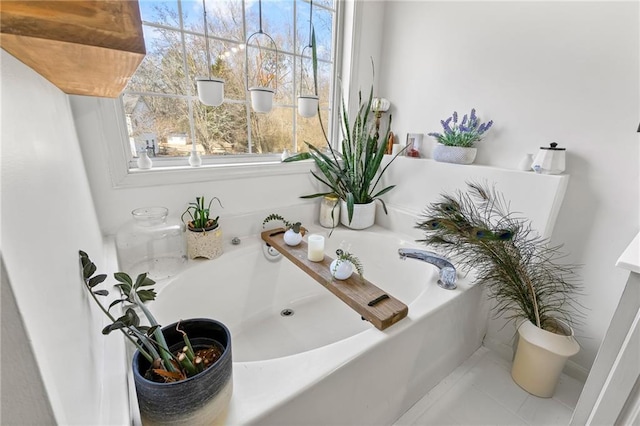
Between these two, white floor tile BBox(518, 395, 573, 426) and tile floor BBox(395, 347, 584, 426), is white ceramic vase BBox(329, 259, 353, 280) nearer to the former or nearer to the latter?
tile floor BBox(395, 347, 584, 426)

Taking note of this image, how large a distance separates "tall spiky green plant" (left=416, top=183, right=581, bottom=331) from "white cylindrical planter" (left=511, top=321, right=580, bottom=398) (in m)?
0.06

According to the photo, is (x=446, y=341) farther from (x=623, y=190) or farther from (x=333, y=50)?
(x=333, y=50)

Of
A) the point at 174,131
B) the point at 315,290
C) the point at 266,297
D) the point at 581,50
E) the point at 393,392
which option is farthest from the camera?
the point at 315,290

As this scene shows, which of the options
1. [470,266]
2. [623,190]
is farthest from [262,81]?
[623,190]

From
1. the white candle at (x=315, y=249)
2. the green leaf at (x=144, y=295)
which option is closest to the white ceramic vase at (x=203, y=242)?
the white candle at (x=315, y=249)

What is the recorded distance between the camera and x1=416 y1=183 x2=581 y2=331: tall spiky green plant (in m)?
1.21

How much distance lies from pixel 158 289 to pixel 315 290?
37.9 inches

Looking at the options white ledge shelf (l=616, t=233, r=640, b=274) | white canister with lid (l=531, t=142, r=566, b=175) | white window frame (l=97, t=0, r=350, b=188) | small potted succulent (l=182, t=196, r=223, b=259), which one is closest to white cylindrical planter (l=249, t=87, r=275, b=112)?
white window frame (l=97, t=0, r=350, b=188)

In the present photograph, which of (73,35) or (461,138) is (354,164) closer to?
(461,138)

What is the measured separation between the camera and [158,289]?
3.76 ft

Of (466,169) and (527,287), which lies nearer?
(527,287)

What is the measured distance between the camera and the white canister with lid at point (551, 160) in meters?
1.25

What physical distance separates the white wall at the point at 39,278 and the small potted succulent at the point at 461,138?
1650 mm

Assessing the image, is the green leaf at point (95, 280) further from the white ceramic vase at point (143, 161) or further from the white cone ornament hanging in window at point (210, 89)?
the white cone ornament hanging in window at point (210, 89)
